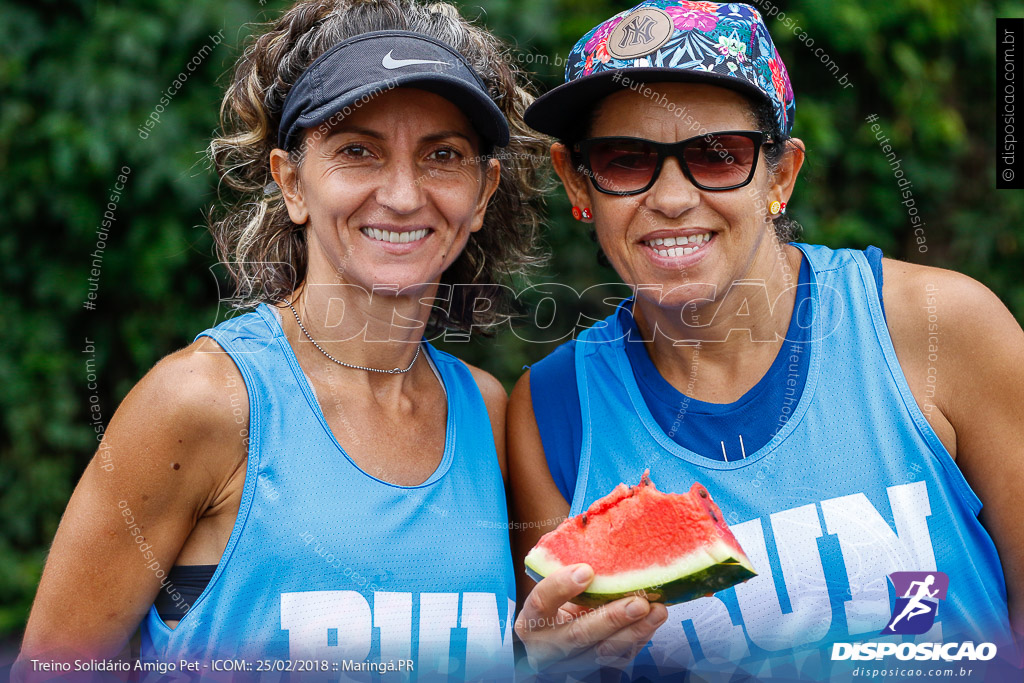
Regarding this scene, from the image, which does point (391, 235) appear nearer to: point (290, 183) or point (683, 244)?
point (290, 183)

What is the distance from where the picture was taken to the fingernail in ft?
7.02

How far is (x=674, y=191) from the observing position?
2.67 metres

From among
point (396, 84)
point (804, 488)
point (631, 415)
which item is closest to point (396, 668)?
point (631, 415)

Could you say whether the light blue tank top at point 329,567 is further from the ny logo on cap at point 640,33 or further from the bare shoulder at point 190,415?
the ny logo on cap at point 640,33

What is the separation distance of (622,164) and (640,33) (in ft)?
1.26

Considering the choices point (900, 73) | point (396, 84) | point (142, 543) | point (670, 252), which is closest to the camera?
point (142, 543)

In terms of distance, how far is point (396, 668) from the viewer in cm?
253

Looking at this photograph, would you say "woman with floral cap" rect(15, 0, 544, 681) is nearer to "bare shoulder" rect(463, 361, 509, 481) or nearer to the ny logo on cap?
"bare shoulder" rect(463, 361, 509, 481)

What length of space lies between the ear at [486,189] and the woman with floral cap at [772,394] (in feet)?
0.71

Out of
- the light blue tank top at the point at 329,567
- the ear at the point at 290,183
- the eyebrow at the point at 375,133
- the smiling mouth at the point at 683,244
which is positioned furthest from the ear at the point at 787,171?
the ear at the point at 290,183

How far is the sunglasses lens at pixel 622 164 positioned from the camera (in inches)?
107

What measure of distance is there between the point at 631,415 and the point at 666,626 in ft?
→ 2.05

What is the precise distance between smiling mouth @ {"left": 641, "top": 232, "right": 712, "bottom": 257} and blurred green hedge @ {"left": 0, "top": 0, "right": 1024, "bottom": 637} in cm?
212

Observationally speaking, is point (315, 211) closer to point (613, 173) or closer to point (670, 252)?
point (613, 173)
